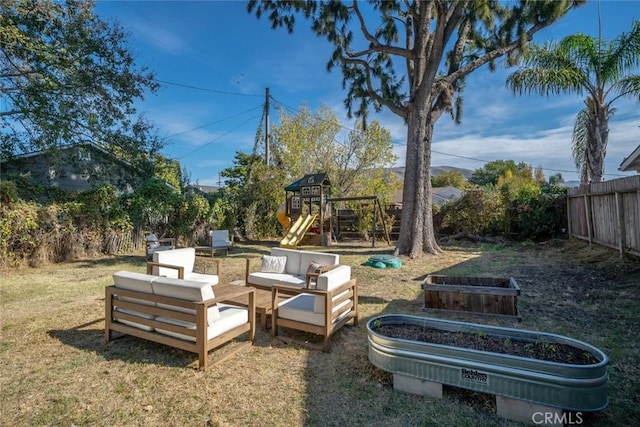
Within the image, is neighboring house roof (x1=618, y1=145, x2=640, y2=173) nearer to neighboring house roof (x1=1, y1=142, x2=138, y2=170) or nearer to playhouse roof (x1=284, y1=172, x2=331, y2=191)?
playhouse roof (x1=284, y1=172, x2=331, y2=191)

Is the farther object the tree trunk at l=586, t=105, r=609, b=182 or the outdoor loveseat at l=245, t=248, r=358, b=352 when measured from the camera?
the tree trunk at l=586, t=105, r=609, b=182

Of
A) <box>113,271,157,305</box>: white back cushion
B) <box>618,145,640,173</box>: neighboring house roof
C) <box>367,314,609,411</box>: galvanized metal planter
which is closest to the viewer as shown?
<box>367,314,609,411</box>: galvanized metal planter

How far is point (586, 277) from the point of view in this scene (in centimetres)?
630

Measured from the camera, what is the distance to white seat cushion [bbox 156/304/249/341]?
121 inches

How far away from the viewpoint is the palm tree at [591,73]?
32.9 ft

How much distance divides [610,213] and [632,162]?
2.73 metres

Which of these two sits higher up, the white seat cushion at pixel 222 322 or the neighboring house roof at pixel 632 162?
the neighboring house roof at pixel 632 162

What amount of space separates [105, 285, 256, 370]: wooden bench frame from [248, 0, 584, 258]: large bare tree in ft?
22.1

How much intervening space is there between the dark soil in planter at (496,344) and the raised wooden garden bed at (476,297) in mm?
1650

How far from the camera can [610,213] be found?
24.6 feet

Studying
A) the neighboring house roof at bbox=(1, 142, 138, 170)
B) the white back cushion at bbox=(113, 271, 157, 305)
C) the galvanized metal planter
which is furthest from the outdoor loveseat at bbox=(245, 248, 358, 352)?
the neighboring house roof at bbox=(1, 142, 138, 170)

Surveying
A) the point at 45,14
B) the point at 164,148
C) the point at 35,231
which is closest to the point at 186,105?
the point at 164,148

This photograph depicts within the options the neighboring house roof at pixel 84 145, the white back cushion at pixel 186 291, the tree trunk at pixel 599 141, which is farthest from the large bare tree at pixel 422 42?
the white back cushion at pixel 186 291
